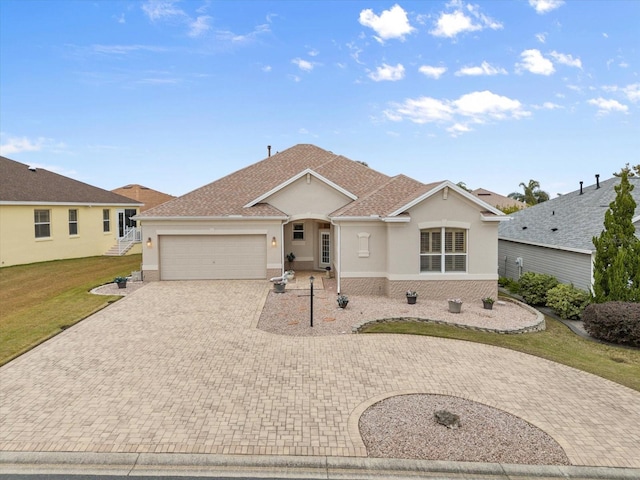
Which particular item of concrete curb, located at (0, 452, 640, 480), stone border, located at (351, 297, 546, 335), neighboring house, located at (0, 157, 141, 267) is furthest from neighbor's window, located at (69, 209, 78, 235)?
concrete curb, located at (0, 452, 640, 480)

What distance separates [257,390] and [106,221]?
1136 inches

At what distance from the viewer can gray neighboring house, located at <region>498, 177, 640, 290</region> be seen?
16.4 m

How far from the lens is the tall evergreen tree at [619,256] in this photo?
13523 millimetres

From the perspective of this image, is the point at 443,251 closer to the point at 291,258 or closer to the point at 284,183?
the point at 284,183

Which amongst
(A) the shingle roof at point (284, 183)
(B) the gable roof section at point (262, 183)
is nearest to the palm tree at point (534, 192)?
(A) the shingle roof at point (284, 183)

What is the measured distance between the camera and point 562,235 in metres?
18.3

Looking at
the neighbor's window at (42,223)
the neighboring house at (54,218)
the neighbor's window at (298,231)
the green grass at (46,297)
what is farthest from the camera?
the neighbor's window at (42,223)

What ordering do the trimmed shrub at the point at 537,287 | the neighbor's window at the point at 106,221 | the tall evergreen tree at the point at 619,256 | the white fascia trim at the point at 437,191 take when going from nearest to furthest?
1. the tall evergreen tree at the point at 619,256
2. the white fascia trim at the point at 437,191
3. the trimmed shrub at the point at 537,287
4. the neighbor's window at the point at 106,221

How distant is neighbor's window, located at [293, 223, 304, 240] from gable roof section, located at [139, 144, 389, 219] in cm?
277

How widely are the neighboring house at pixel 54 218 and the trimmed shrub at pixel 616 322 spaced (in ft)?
Result: 99.8

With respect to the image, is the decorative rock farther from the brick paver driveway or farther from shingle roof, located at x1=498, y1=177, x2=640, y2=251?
shingle roof, located at x1=498, y1=177, x2=640, y2=251

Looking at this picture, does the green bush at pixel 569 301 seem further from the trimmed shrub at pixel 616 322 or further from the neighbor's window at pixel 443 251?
the neighbor's window at pixel 443 251

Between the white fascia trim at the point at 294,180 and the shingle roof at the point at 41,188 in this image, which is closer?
the white fascia trim at the point at 294,180

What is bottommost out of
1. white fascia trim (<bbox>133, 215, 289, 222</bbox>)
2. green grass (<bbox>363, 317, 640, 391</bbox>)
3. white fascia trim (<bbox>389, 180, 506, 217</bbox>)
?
green grass (<bbox>363, 317, 640, 391</bbox>)
